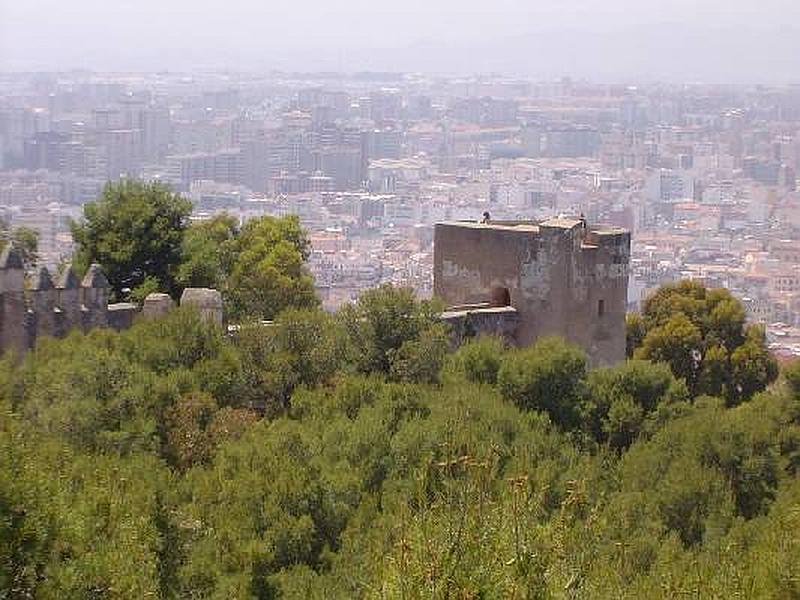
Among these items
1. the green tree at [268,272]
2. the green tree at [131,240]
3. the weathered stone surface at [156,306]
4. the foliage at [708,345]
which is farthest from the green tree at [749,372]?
the weathered stone surface at [156,306]

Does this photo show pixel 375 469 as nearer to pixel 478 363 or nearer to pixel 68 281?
pixel 478 363

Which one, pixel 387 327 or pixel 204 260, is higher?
pixel 204 260

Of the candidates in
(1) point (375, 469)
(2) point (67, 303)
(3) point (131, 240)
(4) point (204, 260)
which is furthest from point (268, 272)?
(1) point (375, 469)

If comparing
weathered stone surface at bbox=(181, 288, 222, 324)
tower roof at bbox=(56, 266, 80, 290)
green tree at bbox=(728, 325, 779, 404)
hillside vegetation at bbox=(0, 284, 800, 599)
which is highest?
tower roof at bbox=(56, 266, 80, 290)

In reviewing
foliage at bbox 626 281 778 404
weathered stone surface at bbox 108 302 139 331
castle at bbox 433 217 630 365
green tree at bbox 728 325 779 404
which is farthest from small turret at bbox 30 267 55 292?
green tree at bbox 728 325 779 404

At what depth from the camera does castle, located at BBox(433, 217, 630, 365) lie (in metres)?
18.9

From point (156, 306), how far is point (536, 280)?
15.6ft

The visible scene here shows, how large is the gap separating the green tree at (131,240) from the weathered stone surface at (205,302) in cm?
255

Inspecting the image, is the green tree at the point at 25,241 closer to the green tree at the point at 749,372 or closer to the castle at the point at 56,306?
the castle at the point at 56,306

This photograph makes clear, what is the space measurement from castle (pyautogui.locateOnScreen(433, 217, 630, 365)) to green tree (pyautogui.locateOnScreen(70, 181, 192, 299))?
156 inches

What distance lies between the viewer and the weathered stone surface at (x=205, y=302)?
18.0 meters

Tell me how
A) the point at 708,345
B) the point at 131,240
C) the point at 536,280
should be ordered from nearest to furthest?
the point at 536,280 → the point at 131,240 → the point at 708,345

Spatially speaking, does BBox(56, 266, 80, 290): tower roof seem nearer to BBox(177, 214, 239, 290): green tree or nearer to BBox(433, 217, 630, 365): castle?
BBox(177, 214, 239, 290): green tree

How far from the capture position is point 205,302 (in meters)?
18.2
